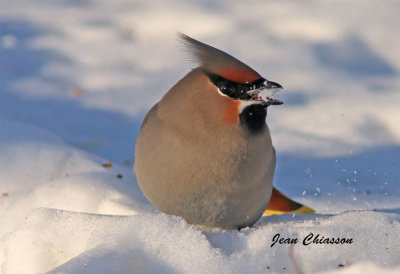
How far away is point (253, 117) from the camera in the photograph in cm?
225

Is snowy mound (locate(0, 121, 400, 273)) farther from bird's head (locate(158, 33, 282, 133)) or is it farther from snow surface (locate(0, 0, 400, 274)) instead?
bird's head (locate(158, 33, 282, 133))

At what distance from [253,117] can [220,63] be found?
0.22 metres

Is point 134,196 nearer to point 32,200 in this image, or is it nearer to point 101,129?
point 32,200

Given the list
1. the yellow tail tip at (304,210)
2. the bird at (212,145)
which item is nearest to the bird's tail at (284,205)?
the yellow tail tip at (304,210)

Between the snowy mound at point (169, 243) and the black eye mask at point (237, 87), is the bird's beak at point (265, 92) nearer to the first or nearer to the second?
the black eye mask at point (237, 87)

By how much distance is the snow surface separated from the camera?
85.6 inches

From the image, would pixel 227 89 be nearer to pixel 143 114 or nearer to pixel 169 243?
Answer: pixel 169 243

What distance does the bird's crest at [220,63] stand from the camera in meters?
2.18

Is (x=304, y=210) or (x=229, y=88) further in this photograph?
(x=304, y=210)

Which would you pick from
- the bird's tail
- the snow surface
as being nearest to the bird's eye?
the snow surface

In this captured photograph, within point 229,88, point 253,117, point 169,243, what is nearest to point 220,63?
point 229,88

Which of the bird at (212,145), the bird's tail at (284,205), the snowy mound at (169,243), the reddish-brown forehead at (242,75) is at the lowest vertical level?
the bird's tail at (284,205)

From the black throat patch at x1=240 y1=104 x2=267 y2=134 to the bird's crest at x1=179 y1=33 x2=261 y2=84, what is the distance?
0.32 ft

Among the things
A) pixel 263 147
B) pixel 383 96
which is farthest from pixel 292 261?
pixel 383 96
